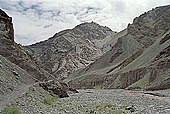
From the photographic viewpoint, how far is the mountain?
211ft

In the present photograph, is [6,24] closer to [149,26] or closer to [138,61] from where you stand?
[138,61]

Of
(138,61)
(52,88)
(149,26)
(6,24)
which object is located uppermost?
(149,26)

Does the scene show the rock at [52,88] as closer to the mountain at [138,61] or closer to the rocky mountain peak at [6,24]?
→ the rocky mountain peak at [6,24]

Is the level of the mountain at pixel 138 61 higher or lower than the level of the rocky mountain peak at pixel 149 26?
lower

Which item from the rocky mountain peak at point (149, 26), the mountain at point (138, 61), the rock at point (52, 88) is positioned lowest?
the rock at point (52, 88)

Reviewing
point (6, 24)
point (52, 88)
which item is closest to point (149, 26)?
point (6, 24)

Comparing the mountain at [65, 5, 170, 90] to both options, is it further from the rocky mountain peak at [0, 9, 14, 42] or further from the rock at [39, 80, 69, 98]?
the rocky mountain peak at [0, 9, 14, 42]

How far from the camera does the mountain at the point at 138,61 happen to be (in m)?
64.4

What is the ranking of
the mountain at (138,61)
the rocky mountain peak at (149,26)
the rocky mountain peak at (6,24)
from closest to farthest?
1. the rocky mountain peak at (6,24)
2. the mountain at (138,61)
3. the rocky mountain peak at (149,26)

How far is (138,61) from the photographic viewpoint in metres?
89.4

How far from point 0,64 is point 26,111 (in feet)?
41.3

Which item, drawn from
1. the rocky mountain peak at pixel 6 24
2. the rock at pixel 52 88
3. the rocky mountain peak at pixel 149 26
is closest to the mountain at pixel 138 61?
the rocky mountain peak at pixel 149 26

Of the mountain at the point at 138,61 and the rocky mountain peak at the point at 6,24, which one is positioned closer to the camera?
the rocky mountain peak at the point at 6,24

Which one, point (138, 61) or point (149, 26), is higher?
point (149, 26)
